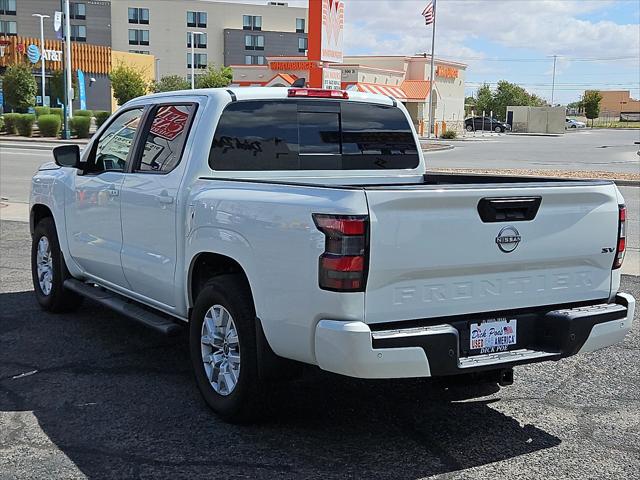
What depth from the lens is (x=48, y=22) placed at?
303 feet

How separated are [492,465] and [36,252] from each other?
16.2 feet

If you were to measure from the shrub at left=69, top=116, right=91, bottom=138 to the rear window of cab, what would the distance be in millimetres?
35803

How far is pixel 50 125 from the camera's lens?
132 ft

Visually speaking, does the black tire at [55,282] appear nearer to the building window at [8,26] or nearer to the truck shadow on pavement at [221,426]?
the truck shadow on pavement at [221,426]

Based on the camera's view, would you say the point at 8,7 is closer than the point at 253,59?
Yes

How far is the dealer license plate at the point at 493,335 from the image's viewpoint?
424 cm

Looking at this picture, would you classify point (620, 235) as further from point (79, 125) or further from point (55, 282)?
point (79, 125)

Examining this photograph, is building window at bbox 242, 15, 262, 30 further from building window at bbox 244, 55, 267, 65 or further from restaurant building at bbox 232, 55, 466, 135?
restaurant building at bbox 232, 55, 466, 135

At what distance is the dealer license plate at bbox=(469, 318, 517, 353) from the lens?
424cm

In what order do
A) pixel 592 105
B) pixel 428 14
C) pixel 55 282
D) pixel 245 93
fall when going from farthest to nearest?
pixel 592 105, pixel 428 14, pixel 55 282, pixel 245 93

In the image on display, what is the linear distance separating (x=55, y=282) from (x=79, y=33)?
9524cm

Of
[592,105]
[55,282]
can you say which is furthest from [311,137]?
[592,105]

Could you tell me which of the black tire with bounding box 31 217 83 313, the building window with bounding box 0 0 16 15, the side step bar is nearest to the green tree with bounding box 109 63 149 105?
the building window with bounding box 0 0 16 15

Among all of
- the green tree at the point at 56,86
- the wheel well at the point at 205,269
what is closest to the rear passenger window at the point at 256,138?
the wheel well at the point at 205,269
